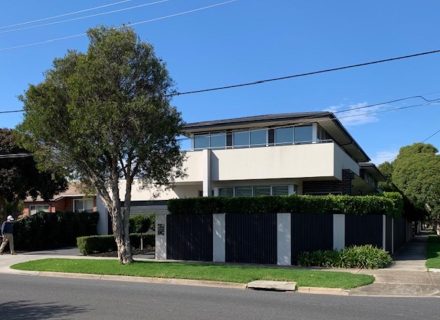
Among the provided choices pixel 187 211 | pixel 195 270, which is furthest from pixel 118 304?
pixel 187 211

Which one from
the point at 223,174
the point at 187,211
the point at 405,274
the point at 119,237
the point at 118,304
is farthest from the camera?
the point at 223,174

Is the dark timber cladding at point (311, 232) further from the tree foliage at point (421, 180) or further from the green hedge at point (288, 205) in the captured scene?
the tree foliage at point (421, 180)

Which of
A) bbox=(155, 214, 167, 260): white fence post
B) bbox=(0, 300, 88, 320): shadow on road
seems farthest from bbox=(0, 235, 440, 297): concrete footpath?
bbox=(0, 300, 88, 320): shadow on road

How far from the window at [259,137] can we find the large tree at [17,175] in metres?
9.73

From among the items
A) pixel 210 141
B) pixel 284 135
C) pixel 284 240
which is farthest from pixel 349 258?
pixel 210 141

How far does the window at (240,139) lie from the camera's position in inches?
1130

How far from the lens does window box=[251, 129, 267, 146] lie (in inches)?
1116

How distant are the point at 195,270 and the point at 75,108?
642cm

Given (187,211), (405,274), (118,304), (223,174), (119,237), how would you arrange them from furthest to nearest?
(223,174)
(187,211)
(119,237)
(405,274)
(118,304)

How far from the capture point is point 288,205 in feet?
67.9

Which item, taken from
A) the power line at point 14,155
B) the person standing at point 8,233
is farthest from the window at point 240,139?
the person standing at point 8,233

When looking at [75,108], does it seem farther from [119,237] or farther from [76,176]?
[119,237]

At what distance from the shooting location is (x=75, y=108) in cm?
1794

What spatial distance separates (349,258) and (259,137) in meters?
10.7
